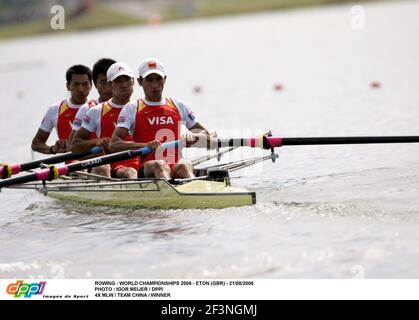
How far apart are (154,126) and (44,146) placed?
2757 mm

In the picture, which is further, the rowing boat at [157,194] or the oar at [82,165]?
the oar at [82,165]

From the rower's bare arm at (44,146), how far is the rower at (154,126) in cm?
200

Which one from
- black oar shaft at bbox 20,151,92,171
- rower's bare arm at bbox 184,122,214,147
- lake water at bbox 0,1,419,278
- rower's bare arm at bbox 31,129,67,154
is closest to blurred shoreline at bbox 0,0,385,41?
lake water at bbox 0,1,419,278

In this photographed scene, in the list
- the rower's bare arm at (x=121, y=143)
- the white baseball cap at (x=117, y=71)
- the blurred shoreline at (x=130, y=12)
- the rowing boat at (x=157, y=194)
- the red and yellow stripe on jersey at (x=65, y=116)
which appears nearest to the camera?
the rowing boat at (x=157, y=194)

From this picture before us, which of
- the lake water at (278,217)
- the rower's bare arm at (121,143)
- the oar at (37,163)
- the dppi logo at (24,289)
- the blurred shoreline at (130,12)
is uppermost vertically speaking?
the blurred shoreline at (130,12)

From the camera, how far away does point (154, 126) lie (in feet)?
41.7

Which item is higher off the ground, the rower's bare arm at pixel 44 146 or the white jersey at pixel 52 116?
the white jersey at pixel 52 116

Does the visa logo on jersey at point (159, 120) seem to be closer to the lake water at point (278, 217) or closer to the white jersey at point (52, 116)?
the lake water at point (278, 217)

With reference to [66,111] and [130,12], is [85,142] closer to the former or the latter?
[66,111]

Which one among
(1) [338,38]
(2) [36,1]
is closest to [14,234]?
(1) [338,38]

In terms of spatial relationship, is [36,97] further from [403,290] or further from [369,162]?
[403,290]

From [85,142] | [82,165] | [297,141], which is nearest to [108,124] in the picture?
[85,142]

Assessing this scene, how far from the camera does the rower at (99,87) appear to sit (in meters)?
13.8

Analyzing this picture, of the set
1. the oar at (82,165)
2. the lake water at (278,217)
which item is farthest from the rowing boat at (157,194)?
the oar at (82,165)
